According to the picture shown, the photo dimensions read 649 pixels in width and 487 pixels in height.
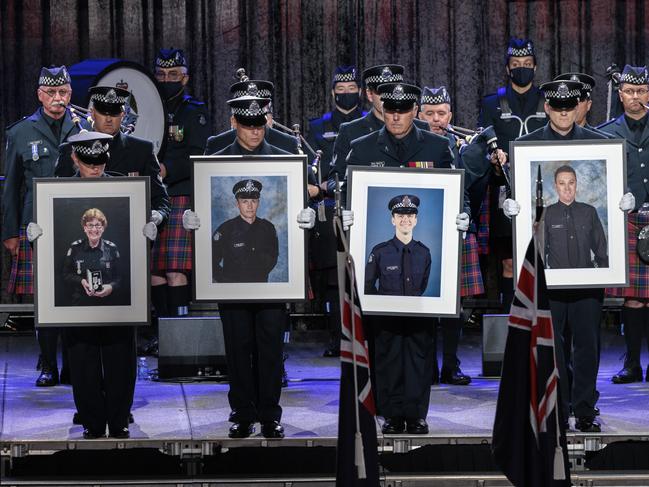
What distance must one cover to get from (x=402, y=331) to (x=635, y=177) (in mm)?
2146

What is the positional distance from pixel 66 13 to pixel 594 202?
16.6ft

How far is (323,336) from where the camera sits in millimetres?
10930

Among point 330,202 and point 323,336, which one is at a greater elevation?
point 330,202

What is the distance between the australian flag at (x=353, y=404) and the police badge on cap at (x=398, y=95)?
193 cm

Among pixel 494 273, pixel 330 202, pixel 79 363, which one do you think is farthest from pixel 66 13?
pixel 79 363

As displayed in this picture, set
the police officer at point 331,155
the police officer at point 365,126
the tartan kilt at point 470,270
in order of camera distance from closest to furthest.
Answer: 1. the police officer at point 365,126
2. the tartan kilt at point 470,270
3. the police officer at point 331,155

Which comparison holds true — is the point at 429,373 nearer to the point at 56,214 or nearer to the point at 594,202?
the point at 594,202

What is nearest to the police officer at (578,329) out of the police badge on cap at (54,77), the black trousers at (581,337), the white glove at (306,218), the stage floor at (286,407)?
the black trousers at (581,337)

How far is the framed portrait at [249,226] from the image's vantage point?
7262 millimetres

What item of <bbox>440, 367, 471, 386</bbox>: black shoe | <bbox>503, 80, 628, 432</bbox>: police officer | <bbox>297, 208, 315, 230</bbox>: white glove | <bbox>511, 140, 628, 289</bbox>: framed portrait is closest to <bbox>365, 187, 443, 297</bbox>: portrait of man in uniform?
→ <bbox>297, 208, 315, 230</bbox>: white glove

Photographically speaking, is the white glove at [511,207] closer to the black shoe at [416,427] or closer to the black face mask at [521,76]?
the black shoe at [416,427]

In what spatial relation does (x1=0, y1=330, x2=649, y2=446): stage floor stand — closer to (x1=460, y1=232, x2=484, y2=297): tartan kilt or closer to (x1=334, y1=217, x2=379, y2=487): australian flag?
(x1=460, y1=232, x2=484, y2=297): tartan kilt

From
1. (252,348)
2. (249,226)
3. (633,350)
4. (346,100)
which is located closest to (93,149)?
(249,226)

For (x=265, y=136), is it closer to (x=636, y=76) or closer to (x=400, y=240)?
(x=400, y=240)
